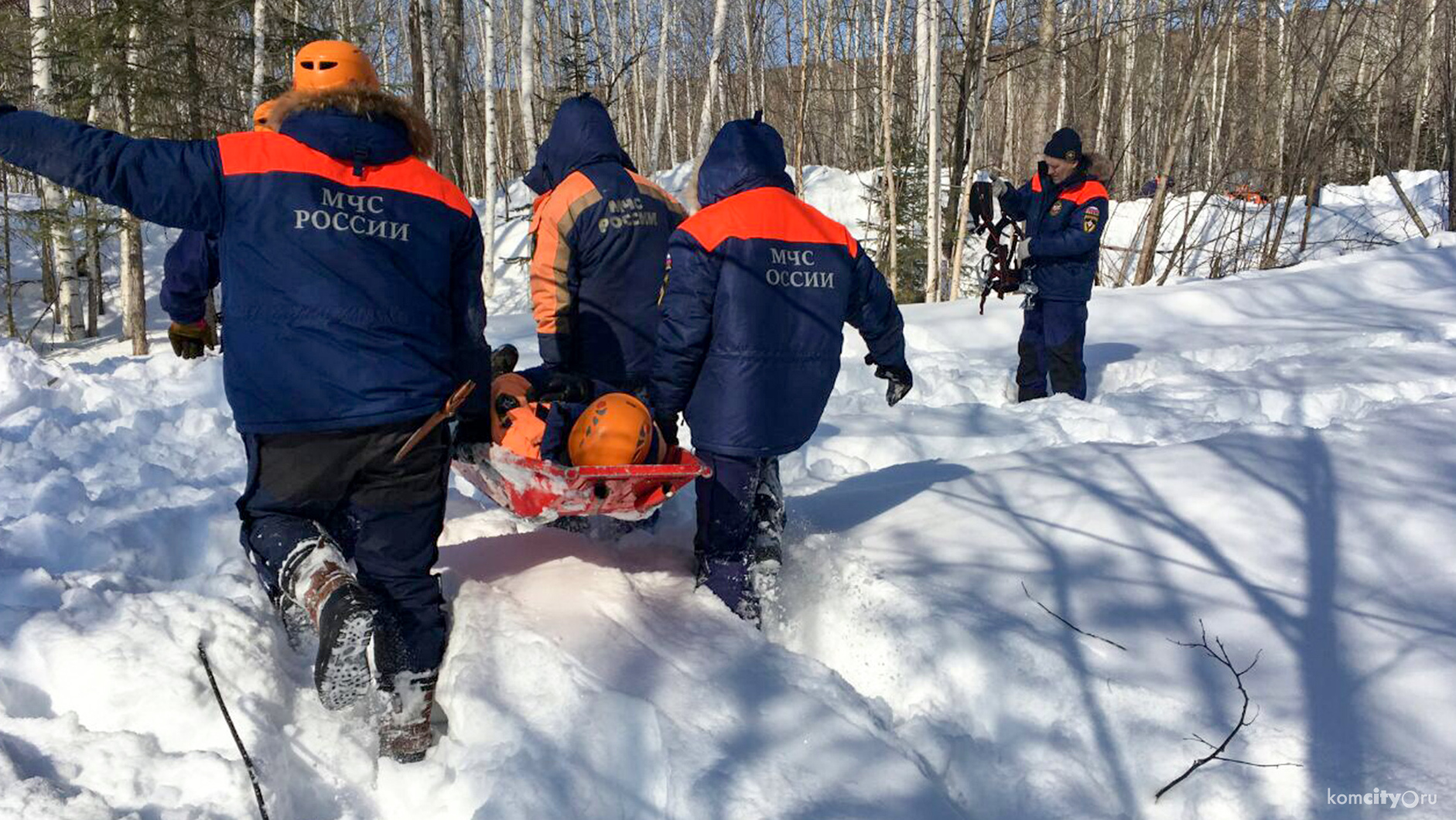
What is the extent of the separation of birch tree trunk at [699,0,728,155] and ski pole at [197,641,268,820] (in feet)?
33.2

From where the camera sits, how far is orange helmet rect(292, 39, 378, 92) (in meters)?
2.49

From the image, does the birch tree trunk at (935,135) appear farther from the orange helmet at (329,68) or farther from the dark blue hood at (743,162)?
the orange helmet at (329,68)

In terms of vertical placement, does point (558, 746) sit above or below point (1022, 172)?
below

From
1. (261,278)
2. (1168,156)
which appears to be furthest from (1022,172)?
(261,278)

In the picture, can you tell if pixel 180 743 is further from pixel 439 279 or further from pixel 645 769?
pixel 439 279

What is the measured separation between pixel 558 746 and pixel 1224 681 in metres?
1.84

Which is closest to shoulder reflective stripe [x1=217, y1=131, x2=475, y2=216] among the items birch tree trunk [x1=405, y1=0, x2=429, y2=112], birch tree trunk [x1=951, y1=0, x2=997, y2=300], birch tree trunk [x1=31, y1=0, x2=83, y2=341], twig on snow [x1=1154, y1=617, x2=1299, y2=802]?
twig on snow [x1=1154, y1=617, x2=1299, y2=802]

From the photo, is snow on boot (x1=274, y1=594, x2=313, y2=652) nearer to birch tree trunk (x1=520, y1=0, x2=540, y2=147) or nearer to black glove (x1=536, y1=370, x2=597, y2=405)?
black glove (x1=536, y1=370, x2=597, y2=405)

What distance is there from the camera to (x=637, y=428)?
3004 millimetres

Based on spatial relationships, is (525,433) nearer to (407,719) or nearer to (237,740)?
(407,719)

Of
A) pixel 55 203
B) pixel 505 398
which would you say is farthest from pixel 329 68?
pixel 55 203

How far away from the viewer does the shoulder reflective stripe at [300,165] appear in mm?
2311

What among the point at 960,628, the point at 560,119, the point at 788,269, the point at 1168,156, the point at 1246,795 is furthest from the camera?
the point at 1168,156

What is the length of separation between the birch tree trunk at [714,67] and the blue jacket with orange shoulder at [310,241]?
954 centimetres
